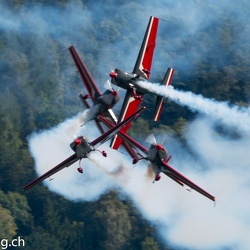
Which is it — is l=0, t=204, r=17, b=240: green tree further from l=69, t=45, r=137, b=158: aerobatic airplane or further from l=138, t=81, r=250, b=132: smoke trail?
l=138, t=81, r=250, b=132: smoke trail

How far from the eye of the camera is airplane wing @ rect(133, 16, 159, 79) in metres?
75.1

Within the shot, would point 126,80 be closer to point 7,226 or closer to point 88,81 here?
point 88,81

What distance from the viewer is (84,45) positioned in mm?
117938

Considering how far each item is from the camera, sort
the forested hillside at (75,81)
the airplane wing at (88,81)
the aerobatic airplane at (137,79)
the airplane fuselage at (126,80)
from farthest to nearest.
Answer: the forested hillside at (75,81)
the airplane wing at (88,81)
the aerobatic airplane at (137,79)
the airplane fuselage at (126,80)

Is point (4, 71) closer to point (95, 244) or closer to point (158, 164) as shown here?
point (95, 244)

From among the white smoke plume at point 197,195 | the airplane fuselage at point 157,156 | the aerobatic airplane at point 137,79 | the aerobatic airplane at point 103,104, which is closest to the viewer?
the airplane fuselage at point 157,156

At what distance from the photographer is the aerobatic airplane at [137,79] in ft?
241

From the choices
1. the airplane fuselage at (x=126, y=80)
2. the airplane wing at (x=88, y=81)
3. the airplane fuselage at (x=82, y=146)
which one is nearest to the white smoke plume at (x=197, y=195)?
the airplane wing at (x=88, y=81)

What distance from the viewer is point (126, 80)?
73500mm

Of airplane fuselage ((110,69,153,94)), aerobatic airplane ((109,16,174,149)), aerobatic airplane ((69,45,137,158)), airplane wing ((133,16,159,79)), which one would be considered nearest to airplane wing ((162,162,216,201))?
aerobatic airplane ((69,45,137,158))

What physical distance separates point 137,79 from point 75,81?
133ft

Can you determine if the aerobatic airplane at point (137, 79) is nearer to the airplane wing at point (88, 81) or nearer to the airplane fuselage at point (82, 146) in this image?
the airplane wing at point (88, 81)

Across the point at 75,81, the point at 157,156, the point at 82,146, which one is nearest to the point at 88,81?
the point at 82,146

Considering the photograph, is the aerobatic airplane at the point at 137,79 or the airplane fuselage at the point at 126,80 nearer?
the airplane fuselage at the point at 126,80
